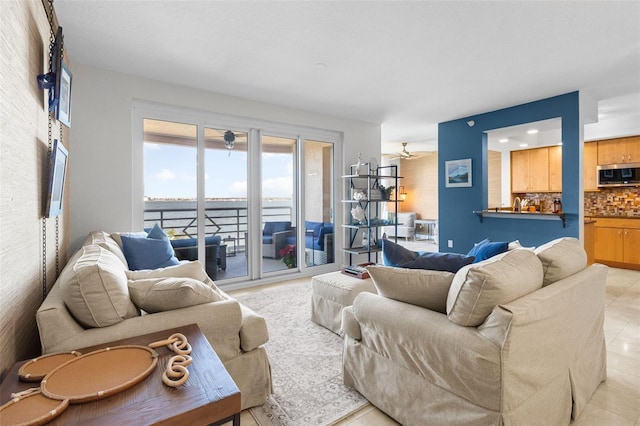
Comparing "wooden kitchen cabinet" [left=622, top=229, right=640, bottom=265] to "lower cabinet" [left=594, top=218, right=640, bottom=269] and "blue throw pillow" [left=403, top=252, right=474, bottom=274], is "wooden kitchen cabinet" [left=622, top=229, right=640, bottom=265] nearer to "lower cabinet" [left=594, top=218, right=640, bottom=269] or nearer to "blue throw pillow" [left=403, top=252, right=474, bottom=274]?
"lower cabinet" [left=594, top=218, right=640, bottom=269]

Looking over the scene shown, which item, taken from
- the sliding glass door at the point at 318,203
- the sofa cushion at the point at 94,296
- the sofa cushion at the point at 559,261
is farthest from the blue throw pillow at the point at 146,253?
the sofa cushion at the point at 559,261

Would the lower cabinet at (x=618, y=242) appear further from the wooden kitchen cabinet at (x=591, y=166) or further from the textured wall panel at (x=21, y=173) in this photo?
the textured wall panel at (x=21, y=173)

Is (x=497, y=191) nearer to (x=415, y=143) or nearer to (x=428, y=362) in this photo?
(x=415, y=143)

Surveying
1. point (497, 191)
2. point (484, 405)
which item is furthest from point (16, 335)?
point (497, 191)

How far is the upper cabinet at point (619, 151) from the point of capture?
19.1ft

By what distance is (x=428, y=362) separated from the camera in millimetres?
1470

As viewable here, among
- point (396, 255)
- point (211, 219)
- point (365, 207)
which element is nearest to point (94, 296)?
point (396, 255)

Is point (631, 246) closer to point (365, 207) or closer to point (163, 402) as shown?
point (365, 207)

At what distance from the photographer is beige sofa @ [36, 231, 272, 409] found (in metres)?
1.29

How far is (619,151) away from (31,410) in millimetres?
8377

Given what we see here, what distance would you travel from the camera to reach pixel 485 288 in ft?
4.38

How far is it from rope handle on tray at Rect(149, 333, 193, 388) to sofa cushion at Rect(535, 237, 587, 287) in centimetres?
178

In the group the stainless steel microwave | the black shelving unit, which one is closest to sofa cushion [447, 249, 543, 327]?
the black shelving unit

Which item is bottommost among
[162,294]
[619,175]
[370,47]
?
[162,294]
